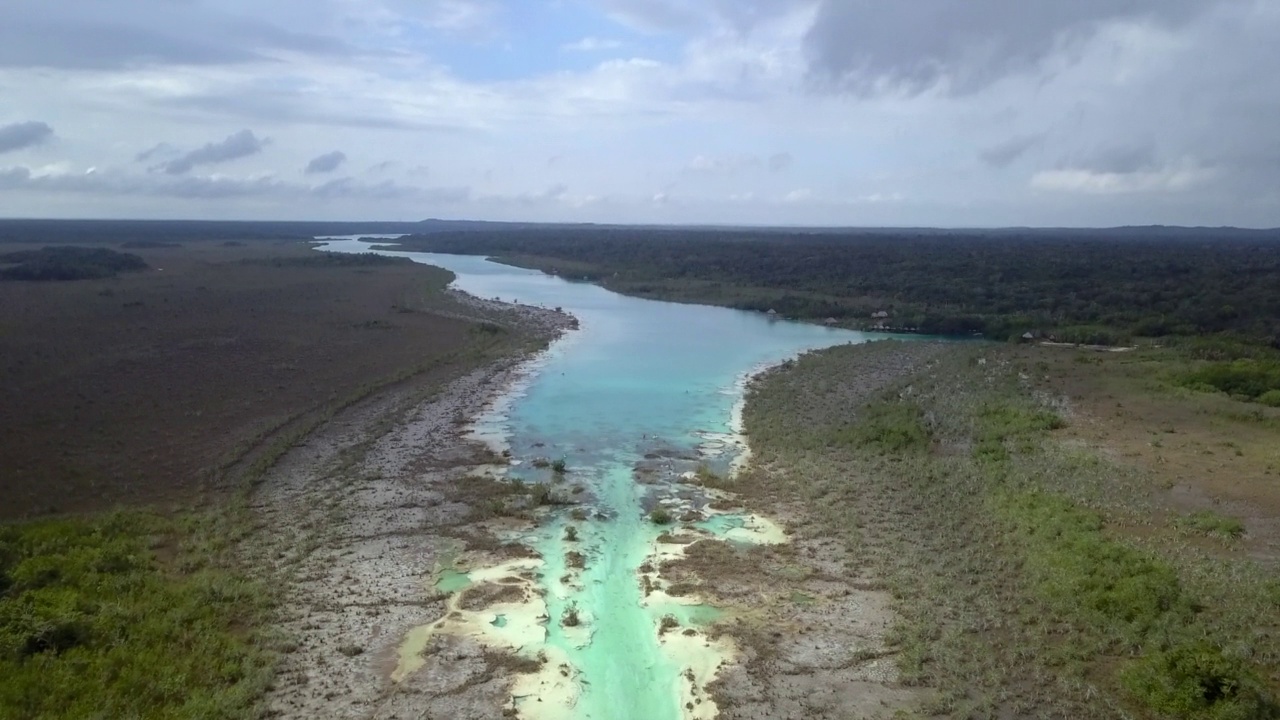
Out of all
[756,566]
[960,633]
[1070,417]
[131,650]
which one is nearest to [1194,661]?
[960,633]

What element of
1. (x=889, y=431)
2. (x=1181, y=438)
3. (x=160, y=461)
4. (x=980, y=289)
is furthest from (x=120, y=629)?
(x=980, y=289)

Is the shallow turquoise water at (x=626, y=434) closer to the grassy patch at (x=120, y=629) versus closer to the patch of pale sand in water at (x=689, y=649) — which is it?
the patch of pale sand in water at (x=689, y=649)

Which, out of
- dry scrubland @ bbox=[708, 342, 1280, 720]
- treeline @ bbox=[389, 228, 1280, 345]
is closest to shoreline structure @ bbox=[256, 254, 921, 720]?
dry scrubland @ bbox=[708, 342, 1280, 720]

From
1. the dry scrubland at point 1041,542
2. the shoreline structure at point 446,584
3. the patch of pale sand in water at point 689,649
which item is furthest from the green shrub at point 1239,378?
the patch of pale sand in water at point 689,649

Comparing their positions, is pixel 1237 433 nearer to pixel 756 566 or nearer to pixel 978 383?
pixel 978 383

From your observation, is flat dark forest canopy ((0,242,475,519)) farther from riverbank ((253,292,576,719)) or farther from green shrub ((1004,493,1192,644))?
green shrub ((1004,493,1192,644))
